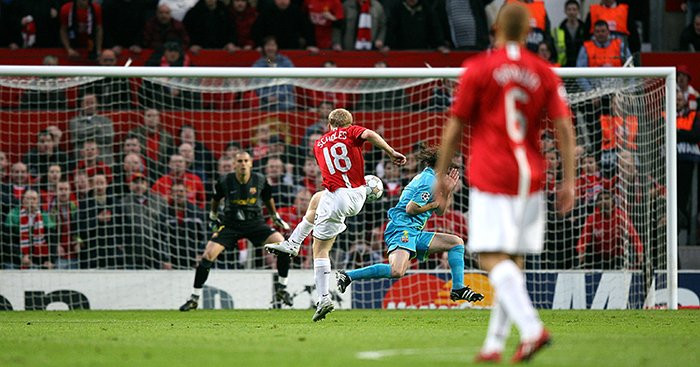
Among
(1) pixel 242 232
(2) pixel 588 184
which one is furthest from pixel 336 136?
→ (2) pixel 588 184

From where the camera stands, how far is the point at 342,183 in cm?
1229

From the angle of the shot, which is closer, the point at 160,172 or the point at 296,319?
the point at 296,319

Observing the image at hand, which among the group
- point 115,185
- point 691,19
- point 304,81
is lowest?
point 115,185

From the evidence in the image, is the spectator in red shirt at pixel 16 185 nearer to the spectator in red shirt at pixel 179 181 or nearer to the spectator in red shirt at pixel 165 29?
the spectator in red shirt at pixel 179 181

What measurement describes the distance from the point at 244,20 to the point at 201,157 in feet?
9.79

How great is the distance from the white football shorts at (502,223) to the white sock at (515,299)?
0.12 meters

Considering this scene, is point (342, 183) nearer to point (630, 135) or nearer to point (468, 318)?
point (468, 318)

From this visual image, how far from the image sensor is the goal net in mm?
16016

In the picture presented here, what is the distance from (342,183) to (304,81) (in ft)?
17.6

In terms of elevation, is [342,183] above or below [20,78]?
below

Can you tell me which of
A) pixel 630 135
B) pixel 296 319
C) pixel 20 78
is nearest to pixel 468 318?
pixel 296 319

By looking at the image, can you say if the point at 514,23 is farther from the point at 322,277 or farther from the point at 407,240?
the point at 407,240

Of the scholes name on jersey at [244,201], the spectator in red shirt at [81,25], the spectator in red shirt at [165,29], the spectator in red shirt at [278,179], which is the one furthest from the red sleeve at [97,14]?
the scholes name on jersey at [244,201]

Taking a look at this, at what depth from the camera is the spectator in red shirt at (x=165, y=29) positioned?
59.7 feet
